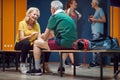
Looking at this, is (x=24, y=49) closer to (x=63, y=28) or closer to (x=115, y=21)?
(x=63, y=28)

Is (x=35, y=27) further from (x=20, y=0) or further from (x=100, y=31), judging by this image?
(x=20, y=0)

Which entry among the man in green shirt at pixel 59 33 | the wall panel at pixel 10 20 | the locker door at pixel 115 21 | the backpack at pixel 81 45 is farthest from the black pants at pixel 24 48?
the locker door at pixel 115 21

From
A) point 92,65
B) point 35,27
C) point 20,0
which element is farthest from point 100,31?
point 20,0

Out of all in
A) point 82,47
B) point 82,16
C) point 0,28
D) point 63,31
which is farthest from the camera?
point 0,28

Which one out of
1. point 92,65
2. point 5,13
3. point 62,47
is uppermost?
point 5,13

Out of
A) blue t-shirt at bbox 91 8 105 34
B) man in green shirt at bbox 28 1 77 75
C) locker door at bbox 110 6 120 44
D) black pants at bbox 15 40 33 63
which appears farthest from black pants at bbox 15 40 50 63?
locker door at bbox 110 6 120 44

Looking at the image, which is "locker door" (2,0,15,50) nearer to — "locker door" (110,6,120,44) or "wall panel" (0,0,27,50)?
"wall panel" (0,0,27,50)

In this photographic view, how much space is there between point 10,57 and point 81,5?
231 cm

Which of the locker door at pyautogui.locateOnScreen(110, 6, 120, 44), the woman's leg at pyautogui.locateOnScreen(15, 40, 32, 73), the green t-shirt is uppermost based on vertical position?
the locker door at pyautogui.locateOnScreen(110, 6, 120, 44)

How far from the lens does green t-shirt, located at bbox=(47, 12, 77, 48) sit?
4543 mm

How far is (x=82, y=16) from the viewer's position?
784cm

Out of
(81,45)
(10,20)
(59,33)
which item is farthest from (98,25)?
(10,20)

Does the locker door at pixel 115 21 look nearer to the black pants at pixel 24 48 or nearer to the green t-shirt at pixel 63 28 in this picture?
the black pants at pixel 24 48

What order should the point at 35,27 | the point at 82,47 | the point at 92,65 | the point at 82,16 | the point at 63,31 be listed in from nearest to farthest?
the point at 82,47, the point at 63,31, the point at 35,27, the point at 92,65, the point at 82,16
